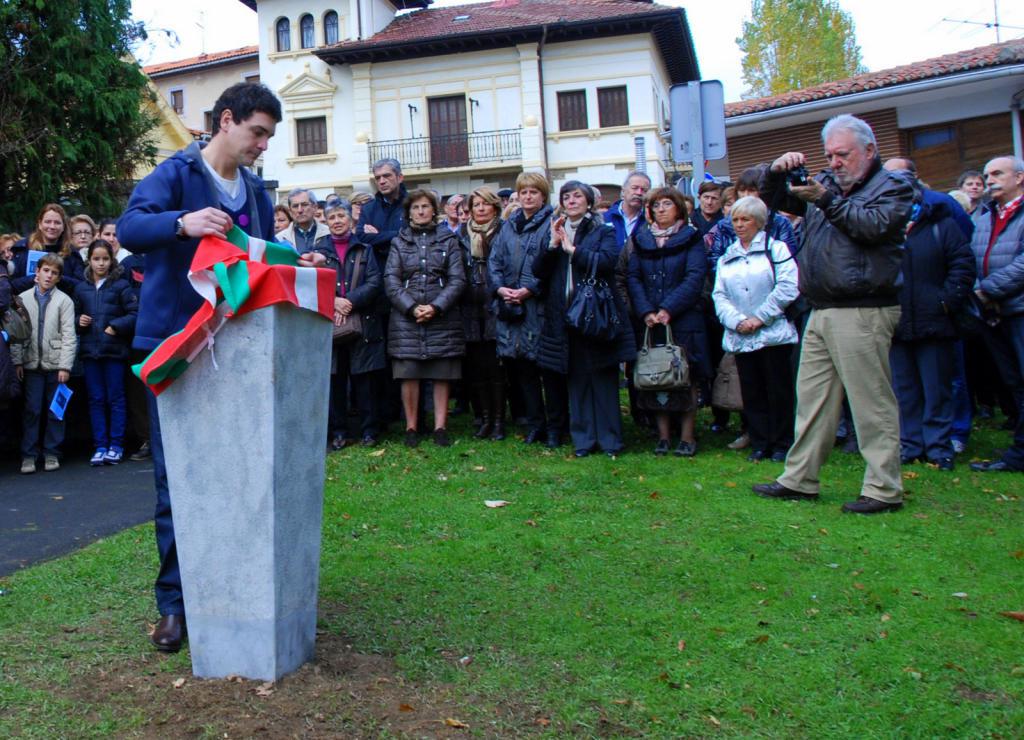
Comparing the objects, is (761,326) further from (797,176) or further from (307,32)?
(307,32)

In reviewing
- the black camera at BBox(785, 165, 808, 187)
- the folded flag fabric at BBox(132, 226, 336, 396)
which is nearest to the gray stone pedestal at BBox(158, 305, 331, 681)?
the folded flag fabric at BBox(132, 226, 336, 396)

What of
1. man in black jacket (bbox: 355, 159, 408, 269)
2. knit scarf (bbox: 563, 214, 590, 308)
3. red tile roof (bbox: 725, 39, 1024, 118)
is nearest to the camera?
knit scarf (bbox: 563, 214, 590, 308)

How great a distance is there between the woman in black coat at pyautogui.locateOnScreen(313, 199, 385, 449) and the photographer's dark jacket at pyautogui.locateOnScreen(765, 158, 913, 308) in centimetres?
415

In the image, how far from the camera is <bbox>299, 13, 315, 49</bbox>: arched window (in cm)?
4072

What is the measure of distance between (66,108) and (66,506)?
15.7 meters

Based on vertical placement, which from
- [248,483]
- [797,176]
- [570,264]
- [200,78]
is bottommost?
[248,483]

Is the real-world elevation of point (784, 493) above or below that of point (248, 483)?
below

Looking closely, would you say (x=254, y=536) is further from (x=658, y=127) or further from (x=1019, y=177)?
(x=658, y=127)

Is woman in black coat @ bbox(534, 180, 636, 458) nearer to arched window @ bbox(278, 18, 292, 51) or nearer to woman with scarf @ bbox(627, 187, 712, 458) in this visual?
woman with scarf @ bbox(627, 187, 712, 458)

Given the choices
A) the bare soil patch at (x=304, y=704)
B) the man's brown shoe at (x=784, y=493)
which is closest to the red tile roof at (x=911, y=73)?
the man's brown shoe at (x=784, y=493)

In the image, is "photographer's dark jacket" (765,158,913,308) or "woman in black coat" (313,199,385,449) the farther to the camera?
"woman in black coat" (313,199,385,449)

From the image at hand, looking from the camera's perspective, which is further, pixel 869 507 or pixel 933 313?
pixel 933 313

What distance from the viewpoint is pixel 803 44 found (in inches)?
1592

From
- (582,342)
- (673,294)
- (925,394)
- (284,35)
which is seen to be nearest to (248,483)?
(582,342)
